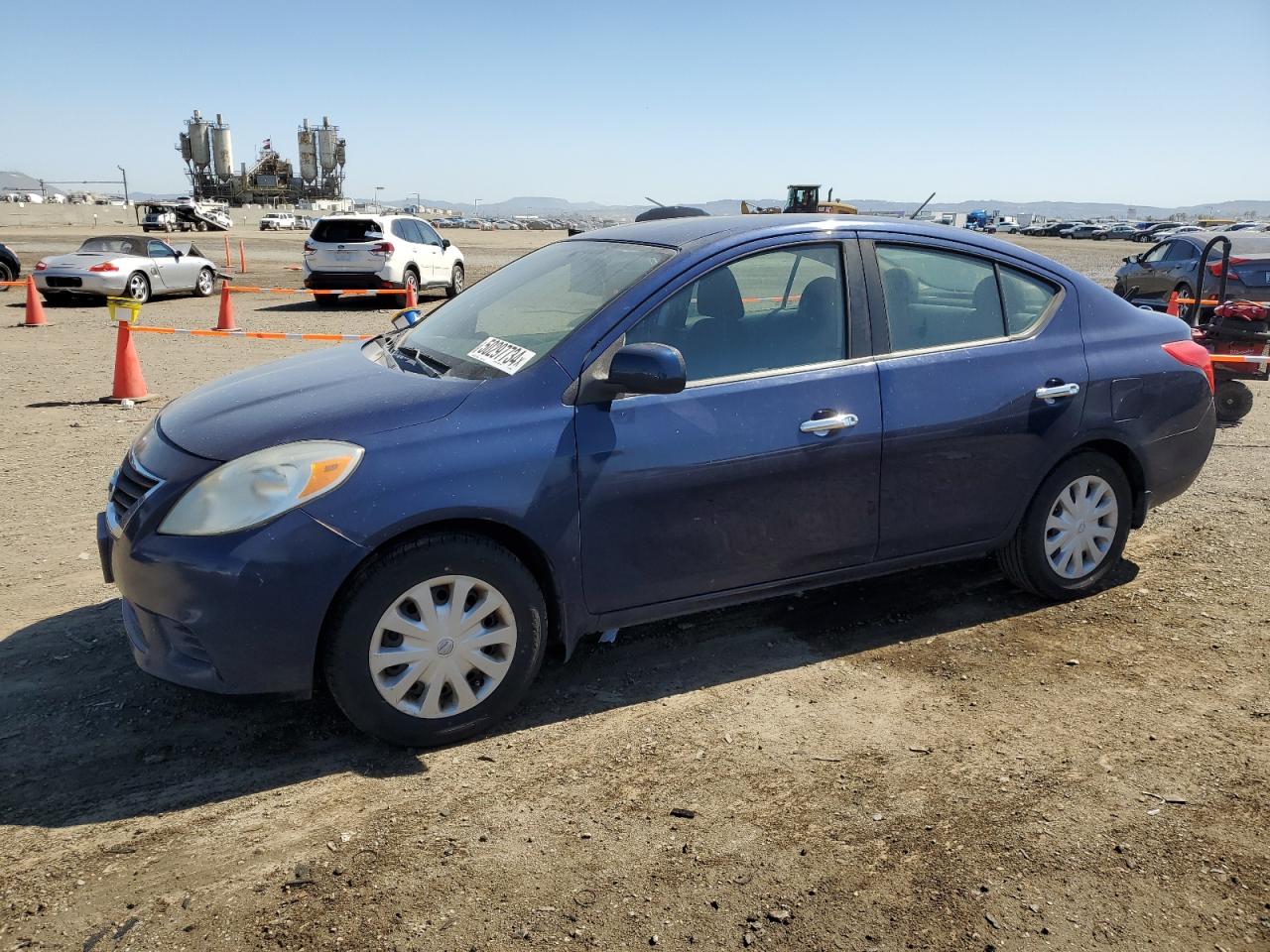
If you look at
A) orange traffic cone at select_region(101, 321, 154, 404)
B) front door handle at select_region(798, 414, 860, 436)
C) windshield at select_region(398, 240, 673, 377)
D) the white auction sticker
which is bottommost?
orange traffic cone at select_region(101, 321, 154, 404)

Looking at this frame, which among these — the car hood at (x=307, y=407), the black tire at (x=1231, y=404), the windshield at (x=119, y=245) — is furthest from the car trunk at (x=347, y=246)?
the car hood at (x=307, y=407)

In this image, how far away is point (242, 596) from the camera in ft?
10.3

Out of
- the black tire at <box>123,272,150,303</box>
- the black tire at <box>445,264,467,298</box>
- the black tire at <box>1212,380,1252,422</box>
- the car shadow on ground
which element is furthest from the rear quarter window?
the black tire at <box>123,272,150,303</box>

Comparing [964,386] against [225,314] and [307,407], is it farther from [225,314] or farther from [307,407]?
[225,314]

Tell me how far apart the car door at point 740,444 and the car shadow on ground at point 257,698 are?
45 centimetres

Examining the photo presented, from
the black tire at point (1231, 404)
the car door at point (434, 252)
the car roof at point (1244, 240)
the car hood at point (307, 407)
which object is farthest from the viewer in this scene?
the car door at point (434, 252)

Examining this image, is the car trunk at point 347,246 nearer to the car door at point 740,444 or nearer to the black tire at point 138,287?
the black tire at point 138,287

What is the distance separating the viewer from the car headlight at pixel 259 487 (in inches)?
125

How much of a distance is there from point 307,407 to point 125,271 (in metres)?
17.4

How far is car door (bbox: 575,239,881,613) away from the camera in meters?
3.59

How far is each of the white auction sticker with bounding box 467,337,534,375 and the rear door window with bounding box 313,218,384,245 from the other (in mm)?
15707

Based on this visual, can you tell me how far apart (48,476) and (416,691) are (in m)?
4.69

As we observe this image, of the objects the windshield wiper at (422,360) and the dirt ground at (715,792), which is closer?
the dirt ground at (715,792)

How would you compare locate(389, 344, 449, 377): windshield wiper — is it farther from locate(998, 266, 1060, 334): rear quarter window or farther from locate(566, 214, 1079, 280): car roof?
locate(998, 266, 1060, 334): rear quarter window
